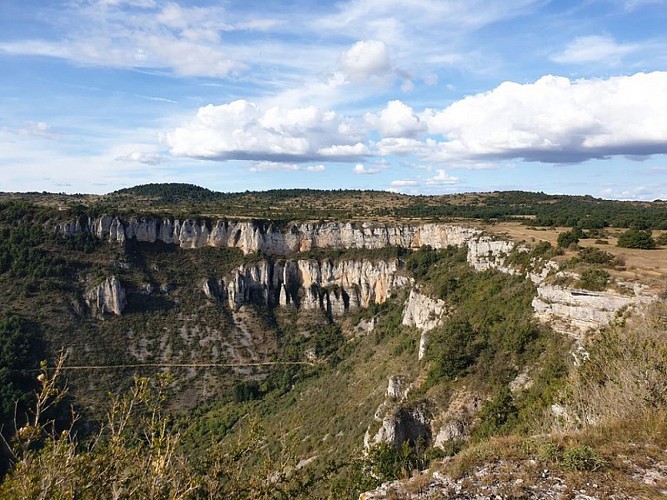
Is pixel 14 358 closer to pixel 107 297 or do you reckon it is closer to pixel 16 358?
pixel 16 358

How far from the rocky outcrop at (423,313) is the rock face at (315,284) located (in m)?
25.6

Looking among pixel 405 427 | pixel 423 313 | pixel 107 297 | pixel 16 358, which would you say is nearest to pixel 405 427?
pixel 405 427

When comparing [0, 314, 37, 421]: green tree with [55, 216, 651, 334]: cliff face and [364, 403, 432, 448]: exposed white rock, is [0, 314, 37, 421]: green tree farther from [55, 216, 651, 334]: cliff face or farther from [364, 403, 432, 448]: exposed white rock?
[364, 403, 432, 448]: exposed white rock

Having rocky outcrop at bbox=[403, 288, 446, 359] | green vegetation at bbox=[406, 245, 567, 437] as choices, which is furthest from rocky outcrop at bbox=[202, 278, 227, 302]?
green vegetation at bbox=[406, 245, 567, 437]

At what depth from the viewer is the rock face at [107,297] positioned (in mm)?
67375

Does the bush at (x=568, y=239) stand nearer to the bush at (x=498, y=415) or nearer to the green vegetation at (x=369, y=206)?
the green vegetation at (x=369, y=206)

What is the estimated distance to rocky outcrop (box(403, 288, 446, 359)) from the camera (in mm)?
44219

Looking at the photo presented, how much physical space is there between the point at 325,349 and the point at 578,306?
48.4 metres

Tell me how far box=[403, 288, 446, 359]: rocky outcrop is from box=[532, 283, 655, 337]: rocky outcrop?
38.4ft

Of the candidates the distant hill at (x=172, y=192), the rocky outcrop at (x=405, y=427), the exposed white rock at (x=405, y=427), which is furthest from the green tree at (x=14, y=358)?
the distant hill at (x=172, y=192)

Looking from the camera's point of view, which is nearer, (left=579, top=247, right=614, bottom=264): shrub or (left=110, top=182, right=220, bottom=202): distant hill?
(left=579, top=247, right=614, bottom=264): shrub

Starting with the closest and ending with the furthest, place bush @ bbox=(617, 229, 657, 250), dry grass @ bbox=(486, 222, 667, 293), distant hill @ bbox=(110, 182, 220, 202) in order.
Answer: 1. dry grass @ bbox=(486, 222, 667, 293)
2. bush @ bbox=(617, 229, 657, 250)
3. distant hill @ bbox=(110, 182, 220, 202)

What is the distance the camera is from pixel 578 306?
91.5ft

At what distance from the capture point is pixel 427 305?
49094 mm
